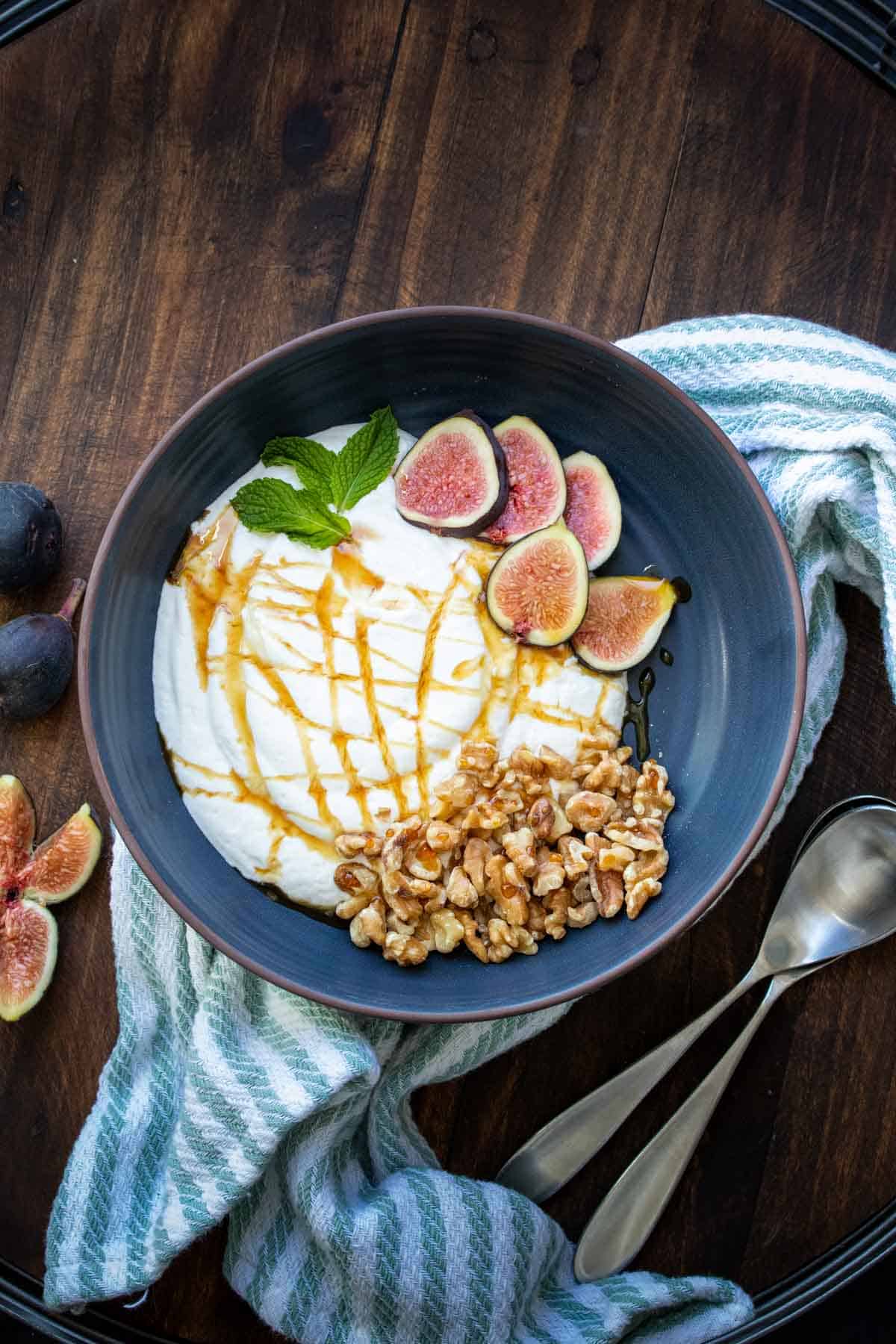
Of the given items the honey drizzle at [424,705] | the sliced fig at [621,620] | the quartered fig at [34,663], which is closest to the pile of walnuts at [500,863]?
the honey drizzle at [424,705]

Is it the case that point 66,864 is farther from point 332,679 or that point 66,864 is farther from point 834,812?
point 834,812

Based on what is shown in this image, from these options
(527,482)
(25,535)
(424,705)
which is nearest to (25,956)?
(25,535)

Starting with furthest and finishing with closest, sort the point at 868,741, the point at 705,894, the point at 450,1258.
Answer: the point at 868,741 → the point at 450,1258 → the point at 705,894

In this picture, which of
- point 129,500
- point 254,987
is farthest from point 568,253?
point 254,987

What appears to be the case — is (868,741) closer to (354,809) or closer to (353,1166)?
(354,809)

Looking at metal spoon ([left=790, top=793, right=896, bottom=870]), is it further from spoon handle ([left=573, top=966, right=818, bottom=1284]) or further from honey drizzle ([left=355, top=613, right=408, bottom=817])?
honey drizzle ([left=355, top=613, right=408, bottom=817])

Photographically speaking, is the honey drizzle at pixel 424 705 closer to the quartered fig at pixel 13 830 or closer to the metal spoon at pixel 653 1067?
the metal spoon at pixel 653 1067

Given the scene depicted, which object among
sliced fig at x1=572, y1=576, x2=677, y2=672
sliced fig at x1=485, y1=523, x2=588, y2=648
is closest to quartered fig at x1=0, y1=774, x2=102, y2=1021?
sliced fig at x1=485, y1=523, x2=588, y2=648

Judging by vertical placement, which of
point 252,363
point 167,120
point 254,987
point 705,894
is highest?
point 167,120
